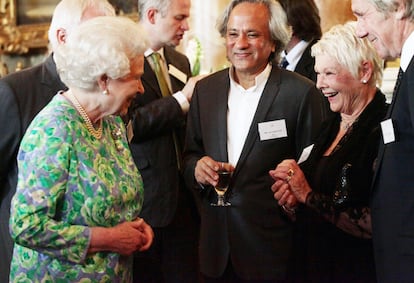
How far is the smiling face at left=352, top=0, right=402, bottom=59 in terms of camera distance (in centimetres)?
223

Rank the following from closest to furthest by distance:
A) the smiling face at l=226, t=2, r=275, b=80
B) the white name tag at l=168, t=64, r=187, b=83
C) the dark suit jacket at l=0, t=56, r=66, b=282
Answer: the dark suit jacket at l=0, t=56, r=66, b=282 < the smiling face at l=226, t=2, r=275, b=80 < the white name tag at l=168, t=64, r=187, b=83

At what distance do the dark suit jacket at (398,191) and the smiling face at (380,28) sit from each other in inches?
6.1

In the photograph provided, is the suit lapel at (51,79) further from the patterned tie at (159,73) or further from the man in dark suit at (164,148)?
the patterned tie at (159,73)

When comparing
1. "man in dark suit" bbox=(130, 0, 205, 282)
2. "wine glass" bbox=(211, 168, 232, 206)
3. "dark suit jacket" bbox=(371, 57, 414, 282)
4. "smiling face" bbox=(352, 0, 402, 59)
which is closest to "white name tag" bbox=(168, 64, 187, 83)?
"man in dark suit" bbox=(130, 0, 205, 282)

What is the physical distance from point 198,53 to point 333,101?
86.0 inches

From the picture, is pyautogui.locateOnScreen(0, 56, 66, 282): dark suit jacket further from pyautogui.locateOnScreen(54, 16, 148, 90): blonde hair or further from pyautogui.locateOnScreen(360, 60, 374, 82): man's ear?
pyautogui.locateOnScreen(360, 60, 374, 82): man's ear

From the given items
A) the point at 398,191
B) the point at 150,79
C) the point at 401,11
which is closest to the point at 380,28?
the point at 401,11

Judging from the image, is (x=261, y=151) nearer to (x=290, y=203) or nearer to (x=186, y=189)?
(x=290, y=203)

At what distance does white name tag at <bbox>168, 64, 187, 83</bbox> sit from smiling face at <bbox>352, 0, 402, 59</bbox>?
1366mm

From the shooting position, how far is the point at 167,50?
11.8 ft

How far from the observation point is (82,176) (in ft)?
6.55

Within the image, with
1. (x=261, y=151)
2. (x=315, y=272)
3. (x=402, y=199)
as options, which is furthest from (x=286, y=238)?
(x=402, y=199)

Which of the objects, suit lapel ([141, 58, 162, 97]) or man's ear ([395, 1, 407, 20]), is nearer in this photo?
man's ear ([395, 1, 407, 20])

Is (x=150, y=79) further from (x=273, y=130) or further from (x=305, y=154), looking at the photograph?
(x=305, y=154)
